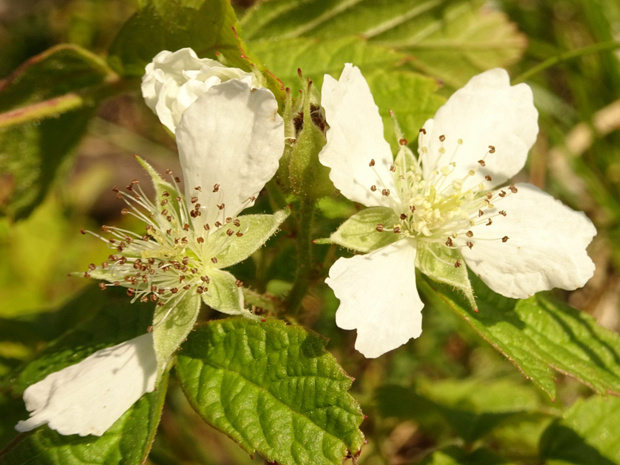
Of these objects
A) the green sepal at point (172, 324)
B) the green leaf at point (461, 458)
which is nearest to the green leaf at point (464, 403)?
the green leaf at point (461, 458)

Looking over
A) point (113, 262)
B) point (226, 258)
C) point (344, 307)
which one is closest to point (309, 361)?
point (344, 307)

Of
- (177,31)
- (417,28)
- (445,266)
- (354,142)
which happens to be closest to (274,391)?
(445,266)

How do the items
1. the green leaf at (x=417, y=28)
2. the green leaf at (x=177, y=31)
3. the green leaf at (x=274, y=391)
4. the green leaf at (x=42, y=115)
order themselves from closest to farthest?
the green leaf at (x=274, y=391) → the green leaf at (x=177, y=31) → the green leaf at (x=42, y=115) → the green leaf at (x=417, y=28)

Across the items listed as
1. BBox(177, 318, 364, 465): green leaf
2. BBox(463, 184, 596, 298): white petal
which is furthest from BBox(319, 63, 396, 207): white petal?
BBox(177, 318, 364, 465): green leaf

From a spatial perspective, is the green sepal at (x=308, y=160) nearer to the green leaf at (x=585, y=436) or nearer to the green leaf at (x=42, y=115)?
the green leaf at (x=42, y=115)

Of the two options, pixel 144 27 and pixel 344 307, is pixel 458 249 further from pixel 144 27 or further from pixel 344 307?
pixel 144 27

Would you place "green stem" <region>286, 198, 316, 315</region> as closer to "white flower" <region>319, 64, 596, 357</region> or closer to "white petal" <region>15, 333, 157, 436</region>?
"white flower" <region>319, 64, 596, 357</region>

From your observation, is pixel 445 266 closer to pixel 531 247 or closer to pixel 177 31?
pixel 531 247
